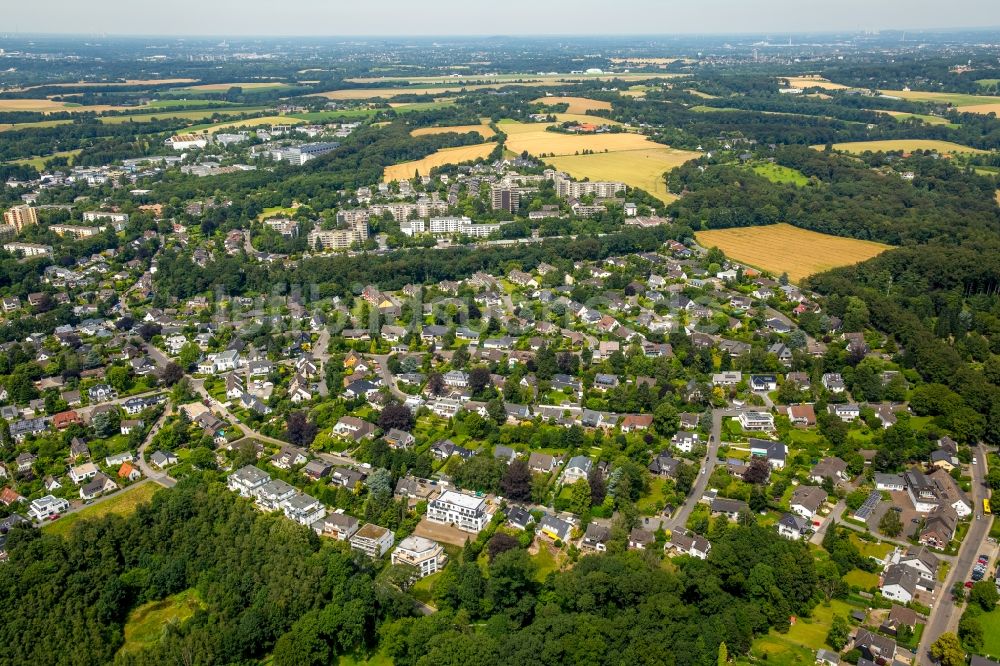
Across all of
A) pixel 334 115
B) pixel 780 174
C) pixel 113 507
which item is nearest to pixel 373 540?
pixel 113 507

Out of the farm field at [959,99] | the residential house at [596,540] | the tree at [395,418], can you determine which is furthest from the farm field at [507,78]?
the residential house at [596,540]

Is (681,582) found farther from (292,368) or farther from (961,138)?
(961,138)

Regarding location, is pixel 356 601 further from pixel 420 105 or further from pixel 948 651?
pixel 420 105

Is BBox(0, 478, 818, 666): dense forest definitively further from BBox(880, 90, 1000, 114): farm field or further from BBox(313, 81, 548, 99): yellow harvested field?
BBox(313, 81, 548, 99): yellow harvested field

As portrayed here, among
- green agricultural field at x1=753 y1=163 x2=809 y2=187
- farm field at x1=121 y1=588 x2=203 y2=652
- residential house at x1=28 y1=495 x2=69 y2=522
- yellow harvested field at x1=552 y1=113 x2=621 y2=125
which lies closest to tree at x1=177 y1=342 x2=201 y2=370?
residential house at x1=28 y1=495 x2=69 y2=522

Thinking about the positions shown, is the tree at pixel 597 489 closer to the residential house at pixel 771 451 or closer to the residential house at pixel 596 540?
the residential house at pixel 596 540

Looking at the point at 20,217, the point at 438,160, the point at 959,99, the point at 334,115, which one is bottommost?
the point at 20,217
